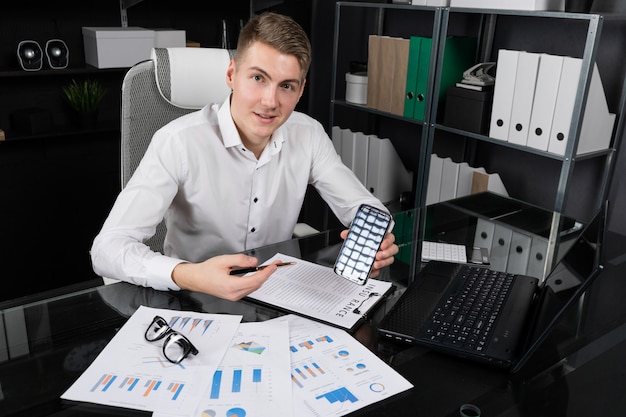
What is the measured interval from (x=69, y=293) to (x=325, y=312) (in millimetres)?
530

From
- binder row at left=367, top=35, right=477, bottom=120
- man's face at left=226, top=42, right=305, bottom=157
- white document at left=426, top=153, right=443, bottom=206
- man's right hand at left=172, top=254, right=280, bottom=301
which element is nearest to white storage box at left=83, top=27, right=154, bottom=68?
binder row at left=367, top=35, right=477, bottom=120

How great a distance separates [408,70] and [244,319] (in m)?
1.72

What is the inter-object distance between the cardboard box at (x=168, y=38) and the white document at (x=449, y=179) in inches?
53.9

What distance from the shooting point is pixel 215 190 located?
1476 mm

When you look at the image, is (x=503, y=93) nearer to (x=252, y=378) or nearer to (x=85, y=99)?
(x=252, y=378)

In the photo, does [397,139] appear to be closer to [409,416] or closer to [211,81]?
[211,81]

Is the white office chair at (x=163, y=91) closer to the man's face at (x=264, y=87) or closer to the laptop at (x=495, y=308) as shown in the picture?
the man's face at (x=264, y=87)

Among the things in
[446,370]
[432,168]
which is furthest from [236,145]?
[432,168]

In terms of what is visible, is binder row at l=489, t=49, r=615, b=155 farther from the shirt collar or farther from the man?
the shirt collar

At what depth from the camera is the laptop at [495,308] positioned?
2.86ft

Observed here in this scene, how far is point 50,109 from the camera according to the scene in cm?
263

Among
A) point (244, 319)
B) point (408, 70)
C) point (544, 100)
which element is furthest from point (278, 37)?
point (408, 70)

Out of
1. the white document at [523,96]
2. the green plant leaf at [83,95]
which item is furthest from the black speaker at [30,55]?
the white document at [523,96]

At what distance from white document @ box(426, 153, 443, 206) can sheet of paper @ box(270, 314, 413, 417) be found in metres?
1.55
